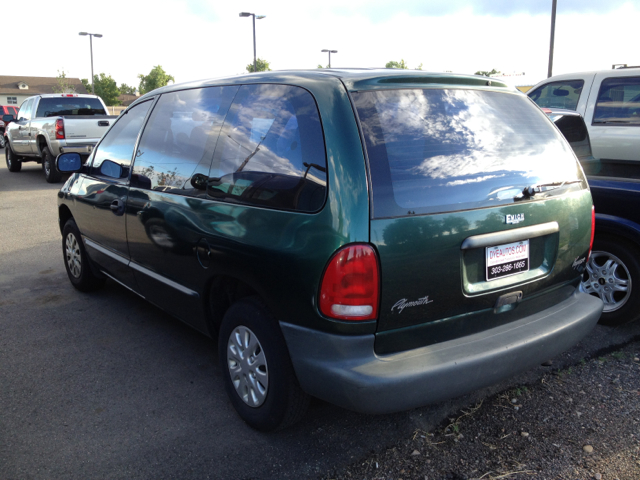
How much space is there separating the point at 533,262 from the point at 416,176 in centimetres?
84

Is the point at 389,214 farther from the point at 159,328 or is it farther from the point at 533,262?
the point at 159,328

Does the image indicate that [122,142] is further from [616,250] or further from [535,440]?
[616,250]

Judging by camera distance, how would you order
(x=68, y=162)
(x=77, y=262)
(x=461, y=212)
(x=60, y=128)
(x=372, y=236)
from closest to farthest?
(x=372, y=236) < (x=461, y=212) < (x=68, y=162) < (x=77, y=262) < (x=60, y=128)

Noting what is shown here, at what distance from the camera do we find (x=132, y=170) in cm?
389

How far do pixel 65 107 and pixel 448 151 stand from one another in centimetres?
1388

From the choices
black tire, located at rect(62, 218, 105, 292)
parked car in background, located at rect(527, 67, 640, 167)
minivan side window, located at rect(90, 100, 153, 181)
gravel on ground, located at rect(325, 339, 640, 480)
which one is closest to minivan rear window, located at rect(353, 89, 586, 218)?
gravel on ground, located at rect(325, 339, 640, 480)

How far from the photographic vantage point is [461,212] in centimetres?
252

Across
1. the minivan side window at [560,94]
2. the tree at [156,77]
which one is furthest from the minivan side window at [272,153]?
the tree at [156,77]

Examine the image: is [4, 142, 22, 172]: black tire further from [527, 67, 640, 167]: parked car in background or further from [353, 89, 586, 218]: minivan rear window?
[353, 89, 586, 218]: minivan rear window

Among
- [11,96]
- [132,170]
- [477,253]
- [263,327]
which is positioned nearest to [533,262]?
[477,253]

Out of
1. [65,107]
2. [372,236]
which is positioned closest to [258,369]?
[372,236]

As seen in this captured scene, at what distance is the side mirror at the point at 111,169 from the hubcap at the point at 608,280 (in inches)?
142

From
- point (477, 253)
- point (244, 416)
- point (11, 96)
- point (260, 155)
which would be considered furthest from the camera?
point (11, 96)

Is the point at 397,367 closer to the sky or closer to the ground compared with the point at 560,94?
closer to the ground
